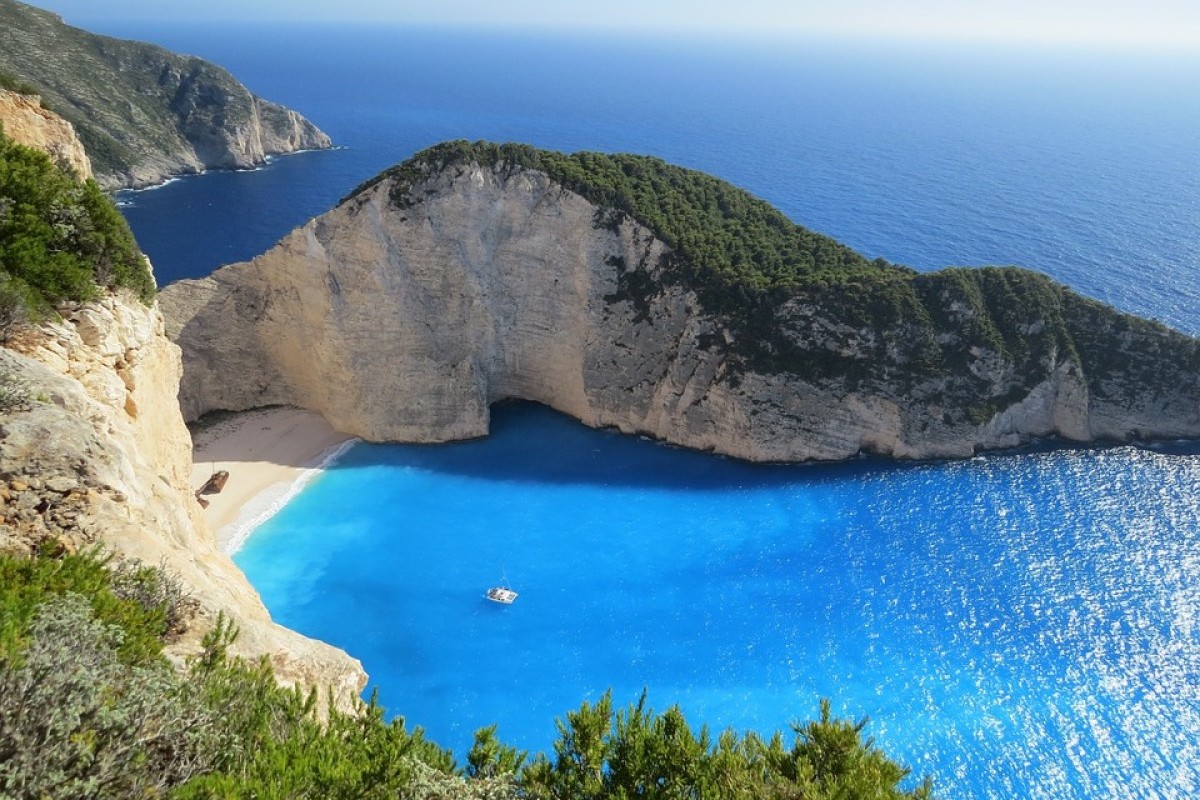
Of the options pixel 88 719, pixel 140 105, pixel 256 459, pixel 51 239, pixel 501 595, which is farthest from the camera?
pixel 140 105

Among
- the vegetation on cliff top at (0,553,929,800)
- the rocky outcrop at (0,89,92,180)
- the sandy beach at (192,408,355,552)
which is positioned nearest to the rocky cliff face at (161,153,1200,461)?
the sandy beach at (192,408,355,552)

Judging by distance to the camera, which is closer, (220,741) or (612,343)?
(220,741)

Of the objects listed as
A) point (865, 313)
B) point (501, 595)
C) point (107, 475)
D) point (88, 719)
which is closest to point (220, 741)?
point (88, 719)

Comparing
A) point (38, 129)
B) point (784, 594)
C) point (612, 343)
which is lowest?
point (784, 594)

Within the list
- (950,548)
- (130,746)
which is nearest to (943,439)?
(950,548)

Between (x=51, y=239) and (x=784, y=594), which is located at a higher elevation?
(x=51, y=239)

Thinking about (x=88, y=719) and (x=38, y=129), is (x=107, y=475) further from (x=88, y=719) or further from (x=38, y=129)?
(x=38, y=129)

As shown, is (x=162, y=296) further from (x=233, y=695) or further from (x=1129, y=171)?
(x=1129, y=171)

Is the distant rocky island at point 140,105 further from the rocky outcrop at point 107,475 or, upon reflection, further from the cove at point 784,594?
the rocky outcrop at point 107,475
